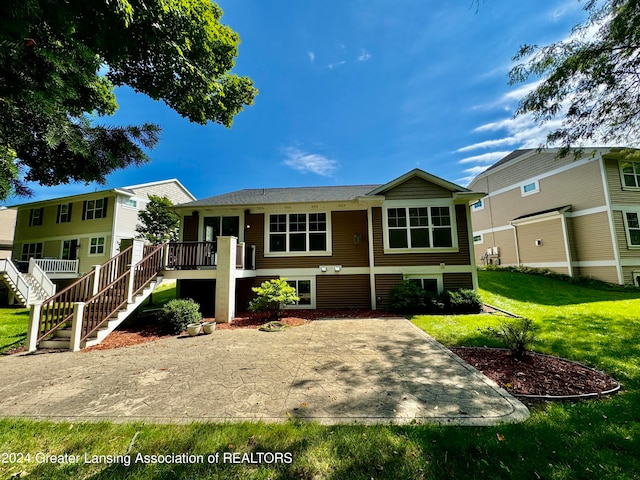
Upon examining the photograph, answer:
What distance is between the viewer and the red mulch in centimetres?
356

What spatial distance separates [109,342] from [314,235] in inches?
305

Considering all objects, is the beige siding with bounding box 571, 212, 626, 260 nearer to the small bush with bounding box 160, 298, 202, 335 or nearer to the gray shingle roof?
the gray shingle roof

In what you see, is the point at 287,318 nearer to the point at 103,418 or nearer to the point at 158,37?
the point at 103,418

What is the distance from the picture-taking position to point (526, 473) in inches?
81.8

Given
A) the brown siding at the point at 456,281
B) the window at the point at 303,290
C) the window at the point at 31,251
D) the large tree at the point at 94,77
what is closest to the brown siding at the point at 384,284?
the brown siding at the point at 456,281

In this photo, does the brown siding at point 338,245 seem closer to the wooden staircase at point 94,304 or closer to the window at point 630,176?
the wooden staircase at point 94,304

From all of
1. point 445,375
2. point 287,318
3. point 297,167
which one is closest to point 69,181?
point 287,318

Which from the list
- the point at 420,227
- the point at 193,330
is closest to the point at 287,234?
the point at 193,330

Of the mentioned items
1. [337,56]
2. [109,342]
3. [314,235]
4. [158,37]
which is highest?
[337,56]

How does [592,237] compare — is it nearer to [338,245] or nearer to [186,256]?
[338,245]

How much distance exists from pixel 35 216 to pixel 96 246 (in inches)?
287

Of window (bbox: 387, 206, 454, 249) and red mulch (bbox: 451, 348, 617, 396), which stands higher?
window (bbox: 387, 206, 454, 249)

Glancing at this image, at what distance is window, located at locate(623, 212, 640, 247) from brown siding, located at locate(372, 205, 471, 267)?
399 inches

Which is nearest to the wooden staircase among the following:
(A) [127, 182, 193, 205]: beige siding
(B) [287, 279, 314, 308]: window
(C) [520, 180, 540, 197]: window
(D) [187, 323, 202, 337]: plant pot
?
(D) [187, 323, 202, 337]: plant pot
